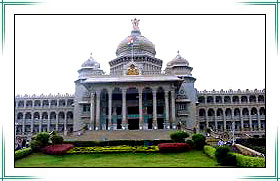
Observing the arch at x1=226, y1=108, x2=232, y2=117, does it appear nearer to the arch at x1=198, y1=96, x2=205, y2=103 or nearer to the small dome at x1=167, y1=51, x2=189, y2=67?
the arch at x1=198, y1=96, x2=205, y2=103

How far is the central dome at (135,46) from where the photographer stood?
166ft

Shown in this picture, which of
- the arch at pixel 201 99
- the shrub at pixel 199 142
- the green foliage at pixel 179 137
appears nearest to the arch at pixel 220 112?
the arch at pixel 201 99

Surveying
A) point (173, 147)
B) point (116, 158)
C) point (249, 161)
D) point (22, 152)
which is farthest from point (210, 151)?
point (22, 152)

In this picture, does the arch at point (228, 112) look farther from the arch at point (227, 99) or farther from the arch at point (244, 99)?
the arch at point (244, 99)

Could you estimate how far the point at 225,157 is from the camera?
18.1 m

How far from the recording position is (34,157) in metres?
23.2

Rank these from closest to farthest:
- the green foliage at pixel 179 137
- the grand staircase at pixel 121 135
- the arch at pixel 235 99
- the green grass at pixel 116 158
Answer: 1. the green grass at pixel 116 158
2. the green foliage at pixel 179 137
3. the grand staircase at pixel 121 135
4. the arch at pixel 235 99

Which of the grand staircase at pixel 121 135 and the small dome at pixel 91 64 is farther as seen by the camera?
the small dome at pixel 91 64

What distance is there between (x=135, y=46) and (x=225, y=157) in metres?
35.0

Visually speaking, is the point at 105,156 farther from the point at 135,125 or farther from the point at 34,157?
the point at 135,125

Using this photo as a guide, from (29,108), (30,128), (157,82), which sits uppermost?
(157,82)

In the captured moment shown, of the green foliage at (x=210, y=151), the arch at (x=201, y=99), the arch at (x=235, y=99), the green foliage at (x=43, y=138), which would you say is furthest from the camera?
the arch at (x=235, y=99)
